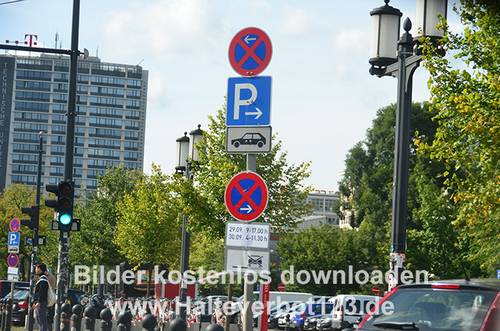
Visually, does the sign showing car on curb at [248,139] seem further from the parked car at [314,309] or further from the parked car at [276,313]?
the parked car at [276,313]

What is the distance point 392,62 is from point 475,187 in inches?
149

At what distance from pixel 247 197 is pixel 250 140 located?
61 centimetres

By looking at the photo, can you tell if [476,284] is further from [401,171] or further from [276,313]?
[276,313]

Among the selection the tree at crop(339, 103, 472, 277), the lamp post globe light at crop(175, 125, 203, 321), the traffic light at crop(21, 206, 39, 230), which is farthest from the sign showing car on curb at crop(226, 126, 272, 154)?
the tree at crop(339, 103, 472, 277)

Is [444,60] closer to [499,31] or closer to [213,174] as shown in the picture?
[499,31]

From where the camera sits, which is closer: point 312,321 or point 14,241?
point 14,241

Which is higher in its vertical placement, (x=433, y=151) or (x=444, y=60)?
(x=444, y=60)

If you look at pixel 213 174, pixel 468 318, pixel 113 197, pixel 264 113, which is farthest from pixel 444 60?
pixel 113 197

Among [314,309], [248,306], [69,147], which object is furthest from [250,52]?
[314,309]

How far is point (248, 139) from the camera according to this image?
10.4 metres

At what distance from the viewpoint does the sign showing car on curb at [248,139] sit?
10.3 meters

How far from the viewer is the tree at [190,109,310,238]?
33406mm

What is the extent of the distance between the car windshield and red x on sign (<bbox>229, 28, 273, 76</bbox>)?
3089 mm

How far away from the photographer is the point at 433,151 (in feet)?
57.1
